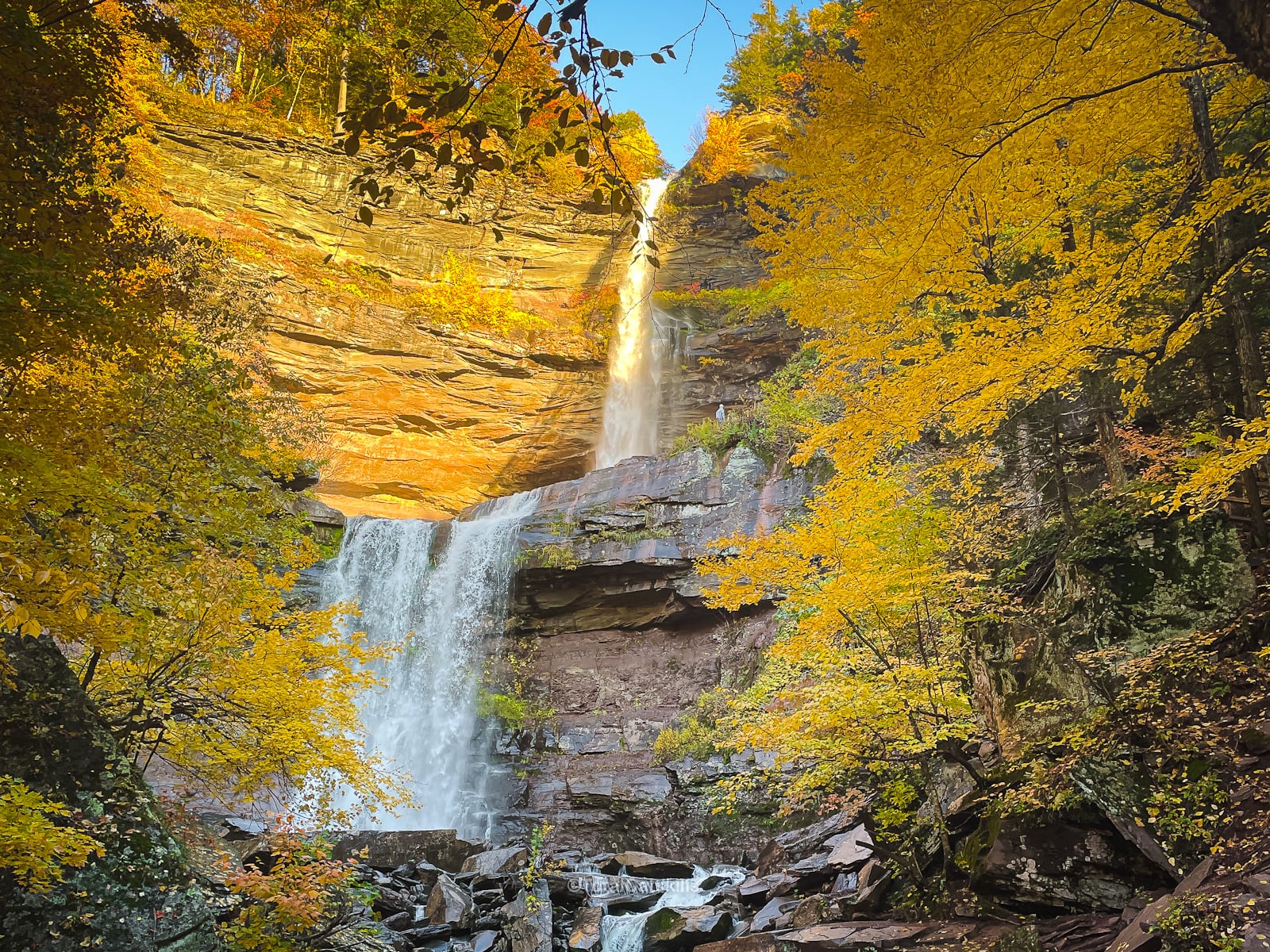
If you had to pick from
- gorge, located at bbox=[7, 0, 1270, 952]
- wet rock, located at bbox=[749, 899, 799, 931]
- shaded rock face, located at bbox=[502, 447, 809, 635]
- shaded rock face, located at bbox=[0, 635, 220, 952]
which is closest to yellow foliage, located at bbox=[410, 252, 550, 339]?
shaded rock face, located at bbox=[502, 447, 809, 635]

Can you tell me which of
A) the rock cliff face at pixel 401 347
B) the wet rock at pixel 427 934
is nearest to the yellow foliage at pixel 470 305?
the rock cliff face at pixel 401 347

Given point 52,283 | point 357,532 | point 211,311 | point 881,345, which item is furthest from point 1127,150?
point 357,532

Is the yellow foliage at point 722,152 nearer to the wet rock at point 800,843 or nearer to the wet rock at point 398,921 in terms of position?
the wet rock at point 800,843

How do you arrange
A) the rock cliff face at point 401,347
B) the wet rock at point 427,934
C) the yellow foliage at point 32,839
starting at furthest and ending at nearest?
the rock cliff face at point 401,347 → the wet rock at point 427,934 → the yellow foliage at point 32,839

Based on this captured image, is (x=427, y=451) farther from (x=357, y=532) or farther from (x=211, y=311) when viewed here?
(x=211, y=311)

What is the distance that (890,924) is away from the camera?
5891mm

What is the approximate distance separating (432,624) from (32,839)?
591 inches

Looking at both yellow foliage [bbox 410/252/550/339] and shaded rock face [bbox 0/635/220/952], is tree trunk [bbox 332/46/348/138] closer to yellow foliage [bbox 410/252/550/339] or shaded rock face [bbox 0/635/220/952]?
yellow foliage [bbox 410/252/550/339]

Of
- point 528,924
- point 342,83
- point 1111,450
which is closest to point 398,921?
point 528,924

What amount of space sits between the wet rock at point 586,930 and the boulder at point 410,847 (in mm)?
3495

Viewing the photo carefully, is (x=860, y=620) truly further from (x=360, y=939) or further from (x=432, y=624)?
(x=432, y=624)

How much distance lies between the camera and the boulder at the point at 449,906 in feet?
28.8

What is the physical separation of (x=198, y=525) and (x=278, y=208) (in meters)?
21.9

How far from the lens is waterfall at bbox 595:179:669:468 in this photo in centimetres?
2584
